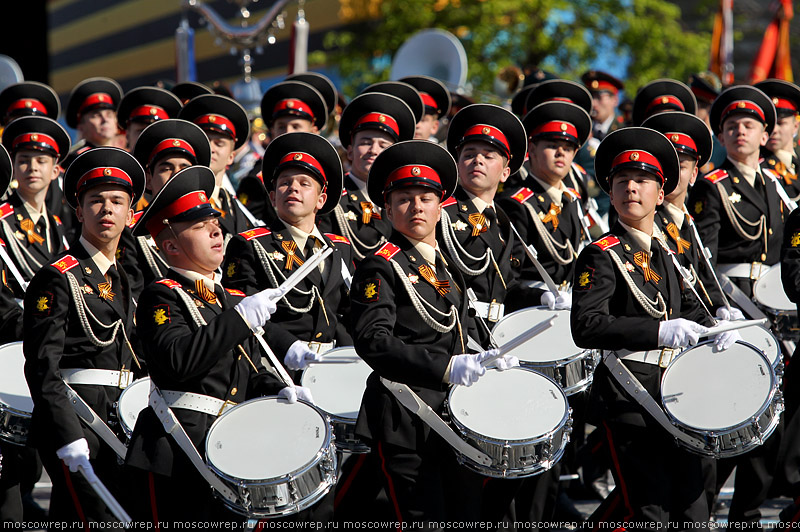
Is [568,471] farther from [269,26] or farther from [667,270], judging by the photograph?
[269,26]

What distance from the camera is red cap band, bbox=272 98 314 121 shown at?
26.7 ft

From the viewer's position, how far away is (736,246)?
693 cm

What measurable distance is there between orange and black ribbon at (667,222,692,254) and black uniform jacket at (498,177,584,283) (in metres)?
1.18

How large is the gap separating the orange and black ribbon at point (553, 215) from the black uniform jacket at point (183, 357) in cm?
275

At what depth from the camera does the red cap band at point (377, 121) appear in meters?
7.18

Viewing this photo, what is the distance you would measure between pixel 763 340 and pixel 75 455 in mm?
3290

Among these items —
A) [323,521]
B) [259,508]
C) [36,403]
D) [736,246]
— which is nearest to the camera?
[259,508]

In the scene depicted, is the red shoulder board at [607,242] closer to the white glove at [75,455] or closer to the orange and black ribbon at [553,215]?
the orange and black ribbon at [553,215]

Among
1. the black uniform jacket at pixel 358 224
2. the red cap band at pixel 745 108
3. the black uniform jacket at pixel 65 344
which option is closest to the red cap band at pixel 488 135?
the black uniform jacket at pixel 358 224

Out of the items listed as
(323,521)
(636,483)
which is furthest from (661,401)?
(323,521)

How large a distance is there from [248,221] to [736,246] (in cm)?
298

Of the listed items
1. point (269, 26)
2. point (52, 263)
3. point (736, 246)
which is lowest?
point (269, 26)

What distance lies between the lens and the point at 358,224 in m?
6.90

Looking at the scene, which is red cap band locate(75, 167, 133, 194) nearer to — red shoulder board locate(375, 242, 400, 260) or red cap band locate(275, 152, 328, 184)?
red cap band locate(275, 152, 328, 184)
